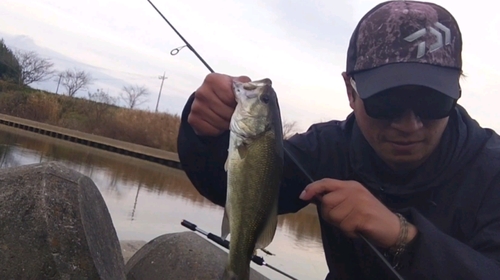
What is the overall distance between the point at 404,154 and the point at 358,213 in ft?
2.22

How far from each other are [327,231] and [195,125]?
1.04m

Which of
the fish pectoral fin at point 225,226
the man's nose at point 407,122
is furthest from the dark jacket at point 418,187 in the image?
the fish pectoral fin at point 225,226

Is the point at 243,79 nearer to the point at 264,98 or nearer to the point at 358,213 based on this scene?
the point at 264,98

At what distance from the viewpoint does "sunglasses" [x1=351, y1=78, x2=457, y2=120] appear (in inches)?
109

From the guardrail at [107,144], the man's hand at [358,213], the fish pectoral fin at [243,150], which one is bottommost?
the guardrail at [107,144]

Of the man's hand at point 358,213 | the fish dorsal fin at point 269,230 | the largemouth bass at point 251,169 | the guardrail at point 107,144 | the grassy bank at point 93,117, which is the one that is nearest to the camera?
the man's hand at point 358,213

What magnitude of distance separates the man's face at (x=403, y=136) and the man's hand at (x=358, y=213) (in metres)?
0.56

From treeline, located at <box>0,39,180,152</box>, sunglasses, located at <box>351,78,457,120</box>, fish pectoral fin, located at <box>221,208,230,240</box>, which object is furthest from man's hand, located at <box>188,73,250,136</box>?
treeline, located at <box>0,39,180,152</box>

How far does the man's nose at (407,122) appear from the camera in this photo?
9.23 ft

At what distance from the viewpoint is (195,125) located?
284 centimetres

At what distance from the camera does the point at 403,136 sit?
286cm

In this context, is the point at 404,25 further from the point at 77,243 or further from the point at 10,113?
the point at 10,113

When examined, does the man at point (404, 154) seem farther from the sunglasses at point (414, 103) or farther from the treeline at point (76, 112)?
the treeline at point (76, 112)

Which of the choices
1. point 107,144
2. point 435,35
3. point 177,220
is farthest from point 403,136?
point 107,144
